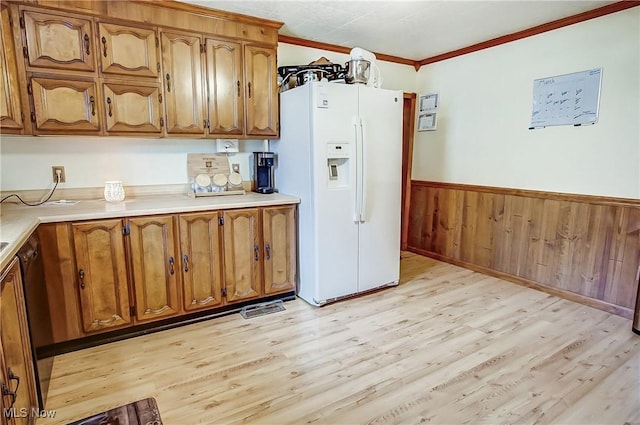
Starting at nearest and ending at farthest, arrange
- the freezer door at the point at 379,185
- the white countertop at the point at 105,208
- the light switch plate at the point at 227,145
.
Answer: the white countertop at the point at 105,208 < the freezer door at the point at 379,185 < the light switch plate at the point at 227,145

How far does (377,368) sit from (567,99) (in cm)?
266

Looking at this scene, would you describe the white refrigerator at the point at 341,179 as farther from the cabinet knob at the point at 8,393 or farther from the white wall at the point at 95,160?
the cabinet knob at the point at 8,393

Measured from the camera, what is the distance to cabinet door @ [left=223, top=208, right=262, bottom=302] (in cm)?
271

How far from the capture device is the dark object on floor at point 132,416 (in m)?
1.30

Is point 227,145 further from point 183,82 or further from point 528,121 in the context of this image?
point 528,121

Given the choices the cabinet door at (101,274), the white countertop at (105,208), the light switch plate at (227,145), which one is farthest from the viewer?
the light switch plate at (227,145)

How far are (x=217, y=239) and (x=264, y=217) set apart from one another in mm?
395

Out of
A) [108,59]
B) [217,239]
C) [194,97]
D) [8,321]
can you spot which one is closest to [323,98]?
[194,97]

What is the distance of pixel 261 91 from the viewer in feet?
9.87

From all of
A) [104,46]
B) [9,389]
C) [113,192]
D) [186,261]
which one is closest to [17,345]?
[9,389]

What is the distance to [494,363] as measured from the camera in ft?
7.16

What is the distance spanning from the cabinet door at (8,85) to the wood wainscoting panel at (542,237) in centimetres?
376

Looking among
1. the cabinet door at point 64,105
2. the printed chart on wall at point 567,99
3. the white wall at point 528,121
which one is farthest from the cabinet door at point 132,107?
the printed chart on wall at point 567,99

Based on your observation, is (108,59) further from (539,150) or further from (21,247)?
(539,150)
